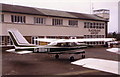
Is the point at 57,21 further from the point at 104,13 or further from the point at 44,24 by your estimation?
the point at 104,13

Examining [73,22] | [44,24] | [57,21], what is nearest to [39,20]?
[44,24]

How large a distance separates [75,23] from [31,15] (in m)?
8.91

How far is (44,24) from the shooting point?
27234mm

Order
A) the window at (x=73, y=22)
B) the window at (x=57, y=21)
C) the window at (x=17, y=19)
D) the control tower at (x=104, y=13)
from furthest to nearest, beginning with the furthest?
the control tower at (x=104, y=13) < the window at (x=73, y=22) < the window at (x=57, y=21) < the window at (x=17, y=19)

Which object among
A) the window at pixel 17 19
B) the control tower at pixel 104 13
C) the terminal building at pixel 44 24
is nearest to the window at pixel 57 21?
the terminal building at pixel 44 24

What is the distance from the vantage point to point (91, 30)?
1335 inches

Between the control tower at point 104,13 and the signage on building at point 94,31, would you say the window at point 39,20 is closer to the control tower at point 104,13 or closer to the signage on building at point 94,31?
the signage on building at point 94,31

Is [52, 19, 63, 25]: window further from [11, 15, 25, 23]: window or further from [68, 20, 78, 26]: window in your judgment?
[11, 15, 25, 23]: window

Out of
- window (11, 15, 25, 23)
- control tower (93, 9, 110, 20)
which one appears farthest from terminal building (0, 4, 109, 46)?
control tower (93, 9, 110, 20)

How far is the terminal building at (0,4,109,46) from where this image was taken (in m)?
23.7

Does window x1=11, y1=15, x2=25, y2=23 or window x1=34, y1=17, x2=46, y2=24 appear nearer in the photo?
window x1=11, y1=15, x2=25, y2=23

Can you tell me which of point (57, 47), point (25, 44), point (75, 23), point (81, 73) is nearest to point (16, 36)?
point (25, 44)

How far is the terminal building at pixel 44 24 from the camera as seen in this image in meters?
23.7

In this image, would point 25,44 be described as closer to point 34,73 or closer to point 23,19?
point 34,73
